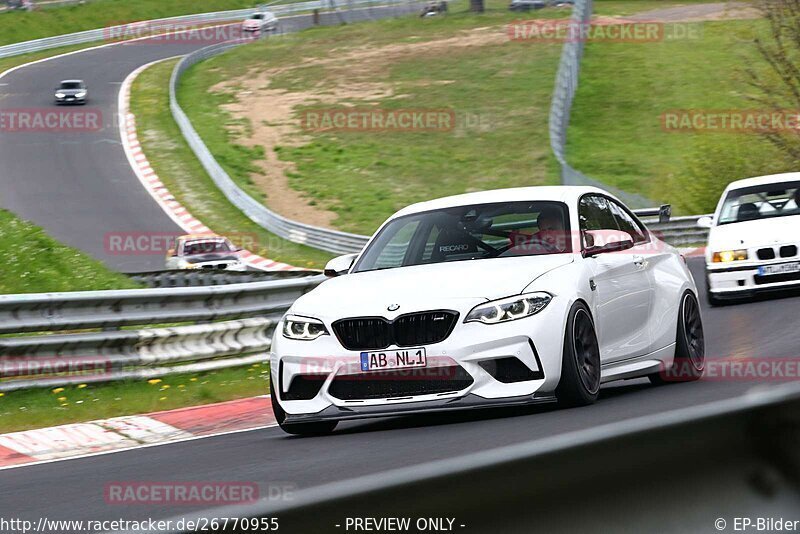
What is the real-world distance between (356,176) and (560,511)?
40.1 meters

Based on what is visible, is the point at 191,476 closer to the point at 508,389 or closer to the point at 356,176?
the point at 508,389

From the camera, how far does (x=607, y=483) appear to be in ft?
→ 8.69

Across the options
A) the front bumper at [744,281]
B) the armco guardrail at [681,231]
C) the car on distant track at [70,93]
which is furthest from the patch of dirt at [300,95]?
the front bumper at [744,281]

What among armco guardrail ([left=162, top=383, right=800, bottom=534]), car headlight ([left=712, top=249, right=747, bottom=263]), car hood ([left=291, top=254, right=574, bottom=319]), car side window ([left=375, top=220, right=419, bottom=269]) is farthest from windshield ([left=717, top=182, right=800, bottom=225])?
armco guardrail ([left=162, top=383, right=800, bottom=534])

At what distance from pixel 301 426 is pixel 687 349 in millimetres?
2931

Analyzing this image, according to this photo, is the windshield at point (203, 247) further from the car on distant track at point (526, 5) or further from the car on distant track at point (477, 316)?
the car on distant track at point (526, 5)

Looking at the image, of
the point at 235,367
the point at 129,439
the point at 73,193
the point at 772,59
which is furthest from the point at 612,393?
the point at 772,59

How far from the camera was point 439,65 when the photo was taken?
58.9 m

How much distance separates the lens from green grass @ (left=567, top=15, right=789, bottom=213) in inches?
1497

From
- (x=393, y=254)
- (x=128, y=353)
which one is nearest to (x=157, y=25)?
(x=128, y=353)

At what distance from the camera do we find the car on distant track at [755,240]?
15633mm

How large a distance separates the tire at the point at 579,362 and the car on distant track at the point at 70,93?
45.1 metres

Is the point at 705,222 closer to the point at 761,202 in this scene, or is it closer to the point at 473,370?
the point at 761,202

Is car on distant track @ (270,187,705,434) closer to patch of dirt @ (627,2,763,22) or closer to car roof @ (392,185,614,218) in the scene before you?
car roof @ (392,185,614,218)
